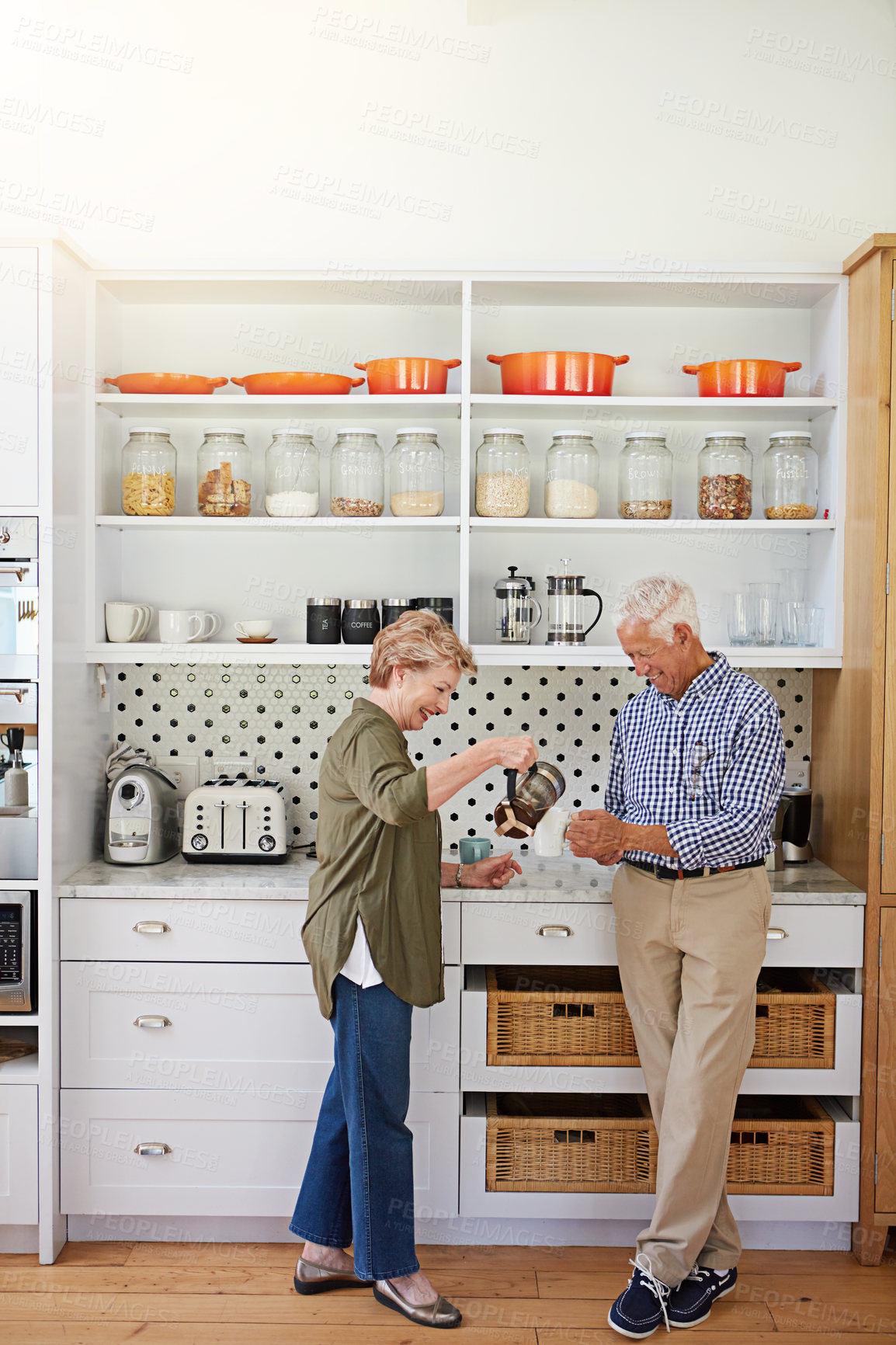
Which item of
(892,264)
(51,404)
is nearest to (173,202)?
(51,404)

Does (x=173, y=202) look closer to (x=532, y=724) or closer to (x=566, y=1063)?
(x=532, y=724)

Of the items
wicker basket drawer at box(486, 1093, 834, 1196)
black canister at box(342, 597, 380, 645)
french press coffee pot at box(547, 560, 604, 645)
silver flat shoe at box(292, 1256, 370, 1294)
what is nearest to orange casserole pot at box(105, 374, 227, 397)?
black canister at box(342, 597, 380, 645)

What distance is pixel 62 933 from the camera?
106 inches

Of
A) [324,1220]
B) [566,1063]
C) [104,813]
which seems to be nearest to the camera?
[324,1220]

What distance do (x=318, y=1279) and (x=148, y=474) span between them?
2.07 meters

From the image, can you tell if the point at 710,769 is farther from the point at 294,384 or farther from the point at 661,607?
the point at 294,384

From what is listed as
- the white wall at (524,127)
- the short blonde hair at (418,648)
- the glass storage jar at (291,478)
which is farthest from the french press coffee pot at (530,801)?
the white wall at (524,127)

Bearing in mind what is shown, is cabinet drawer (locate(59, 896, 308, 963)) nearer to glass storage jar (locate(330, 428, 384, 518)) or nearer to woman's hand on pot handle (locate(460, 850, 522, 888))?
woman's hand on pot handle (locate(460, 850, 522, 888))

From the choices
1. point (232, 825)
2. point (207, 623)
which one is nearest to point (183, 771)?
point (232, 825)

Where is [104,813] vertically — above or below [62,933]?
above

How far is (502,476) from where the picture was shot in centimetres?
289

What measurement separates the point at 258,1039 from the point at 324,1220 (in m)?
0.45

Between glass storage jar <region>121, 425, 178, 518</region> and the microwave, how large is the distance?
1.06 metres

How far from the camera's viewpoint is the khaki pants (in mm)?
2344
